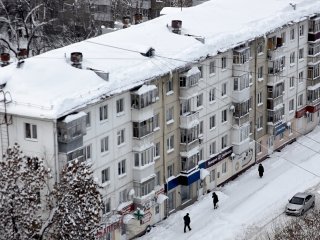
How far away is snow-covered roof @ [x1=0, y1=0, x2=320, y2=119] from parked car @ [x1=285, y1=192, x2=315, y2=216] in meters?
11.7

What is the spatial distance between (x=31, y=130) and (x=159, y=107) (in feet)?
36.8

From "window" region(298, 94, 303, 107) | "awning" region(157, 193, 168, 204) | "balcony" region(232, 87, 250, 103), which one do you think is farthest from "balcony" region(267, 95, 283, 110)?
"awning" region(157, 193, 168, 204)

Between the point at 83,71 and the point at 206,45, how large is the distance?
12.0 metres

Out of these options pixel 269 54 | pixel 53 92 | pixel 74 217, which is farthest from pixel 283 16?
pixel 74 217

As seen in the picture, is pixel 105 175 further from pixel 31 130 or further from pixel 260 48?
pixel 260 48

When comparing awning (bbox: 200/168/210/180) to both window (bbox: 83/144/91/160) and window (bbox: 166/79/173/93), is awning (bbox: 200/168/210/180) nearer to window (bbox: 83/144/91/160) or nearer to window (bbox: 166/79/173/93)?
window (bbox: 166/79/173/93)

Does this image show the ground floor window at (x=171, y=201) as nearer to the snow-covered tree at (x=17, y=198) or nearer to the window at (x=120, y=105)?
the window at (x=120, y=105)

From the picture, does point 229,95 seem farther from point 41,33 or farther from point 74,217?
point 41,33

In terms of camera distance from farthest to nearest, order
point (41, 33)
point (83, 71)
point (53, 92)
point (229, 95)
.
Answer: point (41, 33) → point (229, 95) → point (83, 71) → point (53, 92)

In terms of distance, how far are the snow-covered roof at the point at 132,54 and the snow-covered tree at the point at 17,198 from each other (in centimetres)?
479

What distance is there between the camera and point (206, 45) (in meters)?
62.2

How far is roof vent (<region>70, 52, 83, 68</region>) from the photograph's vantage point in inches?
2135

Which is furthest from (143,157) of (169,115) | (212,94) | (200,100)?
(212,94)

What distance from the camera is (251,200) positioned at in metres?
63.4
